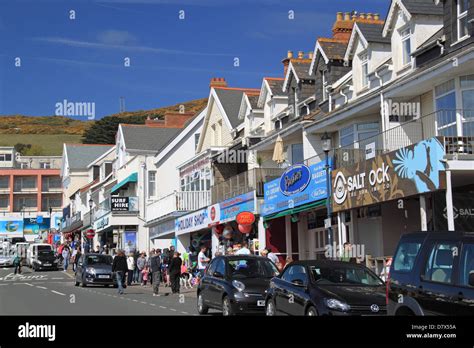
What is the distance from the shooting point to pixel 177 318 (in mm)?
6074

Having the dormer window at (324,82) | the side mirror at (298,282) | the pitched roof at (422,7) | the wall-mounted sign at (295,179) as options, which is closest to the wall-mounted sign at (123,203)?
the wall-mounted sign at (295,179)

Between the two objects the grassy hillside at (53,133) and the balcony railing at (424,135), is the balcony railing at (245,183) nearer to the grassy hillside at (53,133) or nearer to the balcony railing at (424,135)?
the balcony railing at (424,135)

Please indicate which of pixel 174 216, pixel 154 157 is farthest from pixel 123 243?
pixel 174 216

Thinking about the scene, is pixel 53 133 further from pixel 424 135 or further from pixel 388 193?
pixel 388 193

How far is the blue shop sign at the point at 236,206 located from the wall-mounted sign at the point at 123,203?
828 inches

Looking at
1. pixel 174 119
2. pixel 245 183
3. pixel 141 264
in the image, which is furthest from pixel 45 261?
pixel 245 183

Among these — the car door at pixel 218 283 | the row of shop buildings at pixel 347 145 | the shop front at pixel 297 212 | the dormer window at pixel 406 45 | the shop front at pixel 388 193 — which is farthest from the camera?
the shop front at pixel 297 212

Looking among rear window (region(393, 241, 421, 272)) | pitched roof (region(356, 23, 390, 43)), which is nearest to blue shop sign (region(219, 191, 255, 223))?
pitched roof (region(356, 23, 390, 43))

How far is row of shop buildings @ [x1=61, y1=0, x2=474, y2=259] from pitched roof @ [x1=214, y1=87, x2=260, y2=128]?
0.29 ft

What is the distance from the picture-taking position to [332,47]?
98.0ft

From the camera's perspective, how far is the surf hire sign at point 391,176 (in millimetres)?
19094

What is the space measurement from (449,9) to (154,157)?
120ft

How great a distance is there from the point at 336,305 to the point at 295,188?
15707 mm

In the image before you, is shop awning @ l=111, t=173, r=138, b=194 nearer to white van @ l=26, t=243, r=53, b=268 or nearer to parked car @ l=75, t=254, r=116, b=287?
white van @ l=26, t=243, r=53, b=268
